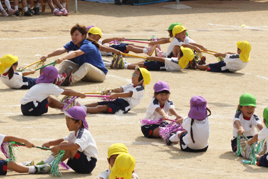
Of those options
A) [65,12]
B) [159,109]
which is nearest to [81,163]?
[159,109]

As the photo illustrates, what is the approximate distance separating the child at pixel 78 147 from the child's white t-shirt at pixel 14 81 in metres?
3.78

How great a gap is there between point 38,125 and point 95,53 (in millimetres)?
3043

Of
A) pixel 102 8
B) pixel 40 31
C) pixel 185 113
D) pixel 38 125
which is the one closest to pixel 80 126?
pixel 38 125

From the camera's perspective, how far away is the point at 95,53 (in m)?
9.97

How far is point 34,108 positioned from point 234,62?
5.37 m

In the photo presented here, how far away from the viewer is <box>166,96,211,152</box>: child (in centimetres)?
632

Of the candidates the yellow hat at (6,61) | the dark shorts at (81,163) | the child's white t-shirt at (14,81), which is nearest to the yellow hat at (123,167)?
the dark shorts at (81,163)

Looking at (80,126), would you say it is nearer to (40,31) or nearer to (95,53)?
(95,53)

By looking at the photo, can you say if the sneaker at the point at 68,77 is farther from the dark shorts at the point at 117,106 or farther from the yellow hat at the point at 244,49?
the yellow hat at the point at 244,49

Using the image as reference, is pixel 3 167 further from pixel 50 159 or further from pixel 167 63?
pixel 167 63

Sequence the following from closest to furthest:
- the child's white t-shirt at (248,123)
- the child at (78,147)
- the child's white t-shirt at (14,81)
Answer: the child at (78,147)
the child's white t-shirt at (248,123)
the child's white t-shirt at (14,81)

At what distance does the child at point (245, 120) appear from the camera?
6.34 metres

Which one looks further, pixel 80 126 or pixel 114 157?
pixel 80 126

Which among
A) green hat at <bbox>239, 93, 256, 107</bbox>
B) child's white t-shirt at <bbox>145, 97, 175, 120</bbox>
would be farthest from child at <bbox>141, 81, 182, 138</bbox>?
green hat at <bbox>239, 93, 256, 107</bbox>
